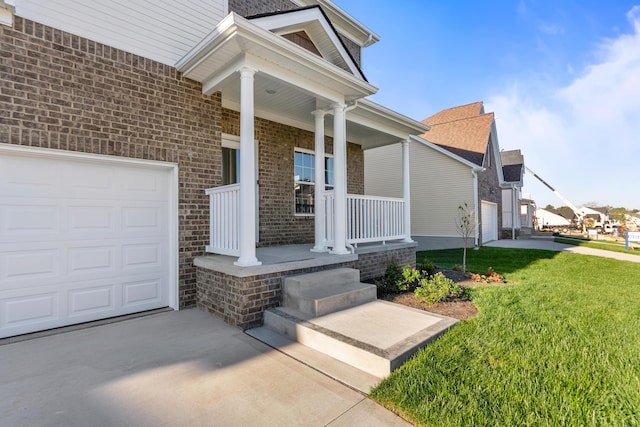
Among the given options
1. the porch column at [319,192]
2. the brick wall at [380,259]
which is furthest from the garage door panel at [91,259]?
the brick wall at [380,259]

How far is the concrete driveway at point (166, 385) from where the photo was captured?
2.25 metres

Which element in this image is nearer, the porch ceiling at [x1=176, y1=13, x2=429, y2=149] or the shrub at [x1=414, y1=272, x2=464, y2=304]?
the porch ceiling at [x1=176, y1=13, x2=429, y2=149]

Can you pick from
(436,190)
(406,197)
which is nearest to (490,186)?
(436,190)

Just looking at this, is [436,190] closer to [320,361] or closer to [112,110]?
[320,361]

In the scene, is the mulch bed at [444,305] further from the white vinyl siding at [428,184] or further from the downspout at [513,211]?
the downspout at [513,211]

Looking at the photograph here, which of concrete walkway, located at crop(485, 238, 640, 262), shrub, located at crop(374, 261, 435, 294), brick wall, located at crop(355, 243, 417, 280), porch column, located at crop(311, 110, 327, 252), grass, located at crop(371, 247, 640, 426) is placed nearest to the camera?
grass, located at crop(371, 247, 640, 426)

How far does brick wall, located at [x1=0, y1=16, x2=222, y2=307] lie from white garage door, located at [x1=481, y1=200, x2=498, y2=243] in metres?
14.2

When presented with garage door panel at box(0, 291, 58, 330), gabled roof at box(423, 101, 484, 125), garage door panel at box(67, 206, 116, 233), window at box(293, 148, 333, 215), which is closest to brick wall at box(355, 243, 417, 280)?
window at box(293, 148, 333, 215)

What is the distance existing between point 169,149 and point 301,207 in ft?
11.7

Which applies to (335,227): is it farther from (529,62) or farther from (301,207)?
(529,62)

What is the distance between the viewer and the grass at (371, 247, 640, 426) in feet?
7.20

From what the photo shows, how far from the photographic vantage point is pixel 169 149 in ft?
15.9

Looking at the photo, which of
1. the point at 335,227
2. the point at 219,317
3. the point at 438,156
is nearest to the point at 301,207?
the point at 335,227

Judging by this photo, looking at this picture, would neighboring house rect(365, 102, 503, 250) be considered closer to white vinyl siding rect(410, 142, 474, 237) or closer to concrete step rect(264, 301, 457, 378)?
white vinyl siding rect(410, 142, 474, 237)
